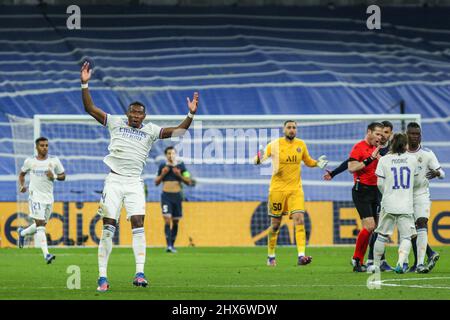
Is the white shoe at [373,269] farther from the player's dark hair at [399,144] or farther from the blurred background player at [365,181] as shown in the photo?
the player's dark hair at [399,144]

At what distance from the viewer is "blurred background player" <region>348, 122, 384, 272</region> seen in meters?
16.8

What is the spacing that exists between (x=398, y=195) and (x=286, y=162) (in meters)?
4.02

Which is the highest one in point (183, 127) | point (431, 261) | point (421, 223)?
point (183, 127)

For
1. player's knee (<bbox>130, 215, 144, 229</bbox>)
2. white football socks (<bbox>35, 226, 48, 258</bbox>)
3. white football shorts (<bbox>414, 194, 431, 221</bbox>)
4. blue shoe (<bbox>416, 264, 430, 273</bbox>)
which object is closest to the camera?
player's knee (<bbox>130, 215, 144, 229</bbox>)

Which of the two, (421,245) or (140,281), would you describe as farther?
(421,245)

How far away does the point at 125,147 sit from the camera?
13836 millimetres

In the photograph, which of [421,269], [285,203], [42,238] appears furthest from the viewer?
[42,238]

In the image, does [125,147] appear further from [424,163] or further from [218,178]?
[218,178]

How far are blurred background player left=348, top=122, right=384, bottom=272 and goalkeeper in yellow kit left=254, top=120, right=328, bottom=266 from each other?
5.25ft

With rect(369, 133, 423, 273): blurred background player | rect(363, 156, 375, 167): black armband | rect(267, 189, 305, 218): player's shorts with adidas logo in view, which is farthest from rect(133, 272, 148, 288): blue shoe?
rect(267, 189, 305, 218): player's shorts with adidas logo

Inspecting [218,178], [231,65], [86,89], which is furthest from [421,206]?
[231,65]

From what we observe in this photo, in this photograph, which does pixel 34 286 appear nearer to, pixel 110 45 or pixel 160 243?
pixel 160 243

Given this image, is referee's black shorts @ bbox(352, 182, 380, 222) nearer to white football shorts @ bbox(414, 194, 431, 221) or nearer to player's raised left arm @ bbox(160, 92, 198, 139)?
white football shorts @ bbox(414, 194, 431, 221)

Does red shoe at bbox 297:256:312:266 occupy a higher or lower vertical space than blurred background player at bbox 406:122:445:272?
lower
